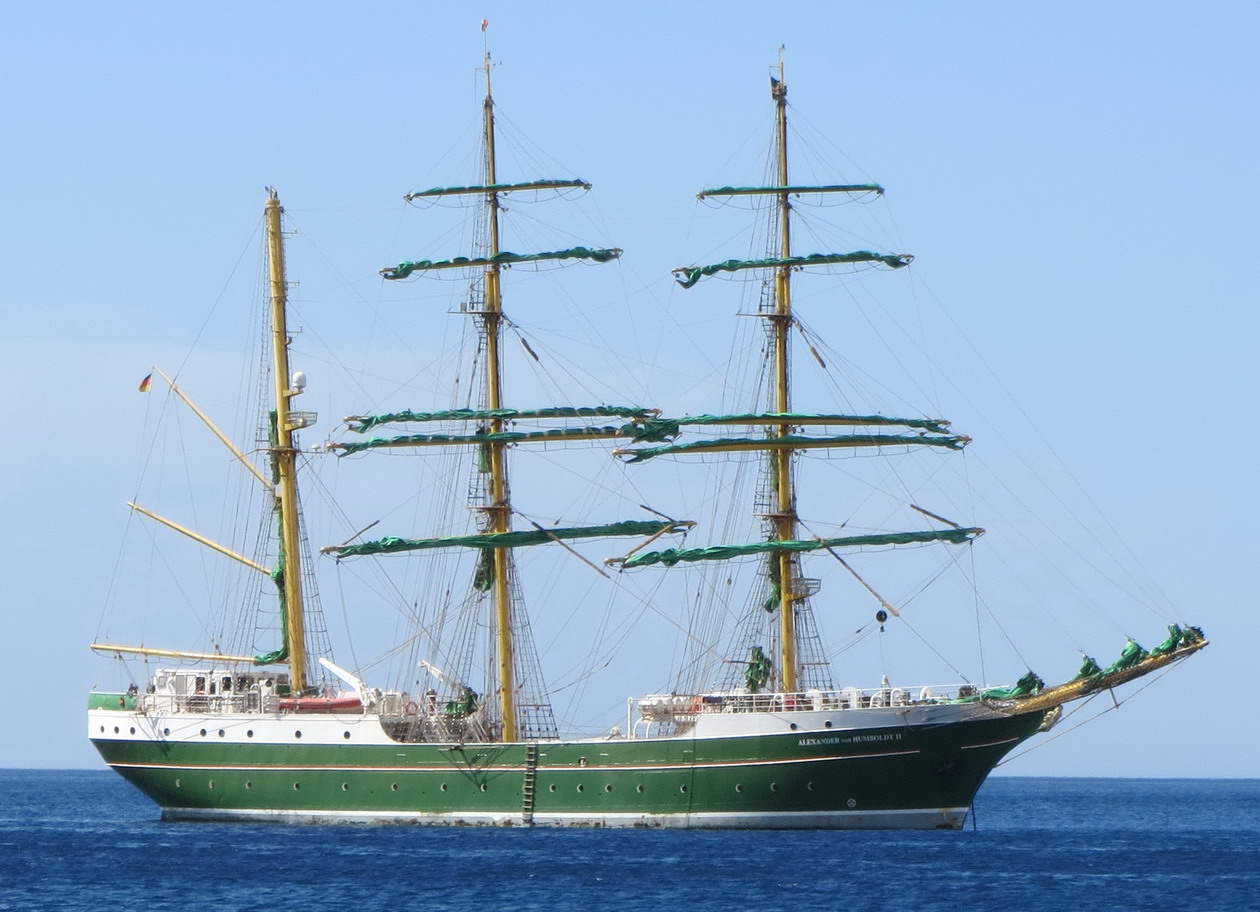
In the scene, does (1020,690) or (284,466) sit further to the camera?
(284,466)

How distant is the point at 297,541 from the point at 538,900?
97.6 ft

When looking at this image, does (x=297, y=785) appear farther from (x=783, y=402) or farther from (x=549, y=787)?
(x=783, y=402)

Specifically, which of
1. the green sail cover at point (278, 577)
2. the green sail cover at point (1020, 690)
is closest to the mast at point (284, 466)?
the green sail cover at point (278, 577)

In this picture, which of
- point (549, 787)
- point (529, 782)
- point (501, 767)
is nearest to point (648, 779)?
point (549, 787)

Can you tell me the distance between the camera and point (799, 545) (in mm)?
72188

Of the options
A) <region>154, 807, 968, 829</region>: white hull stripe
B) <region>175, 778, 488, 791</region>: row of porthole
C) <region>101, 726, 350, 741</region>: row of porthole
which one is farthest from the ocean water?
Result: <region>101, 726, 350, 741</region>: row of porthole

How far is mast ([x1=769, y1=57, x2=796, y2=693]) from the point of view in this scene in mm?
73312

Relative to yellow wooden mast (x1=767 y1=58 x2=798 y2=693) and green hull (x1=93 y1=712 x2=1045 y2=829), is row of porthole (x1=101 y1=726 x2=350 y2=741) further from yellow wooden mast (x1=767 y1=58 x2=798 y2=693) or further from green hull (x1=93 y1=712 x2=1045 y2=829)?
yellow wooden mast (x1=767 y1=58 x2=798 y2=693)

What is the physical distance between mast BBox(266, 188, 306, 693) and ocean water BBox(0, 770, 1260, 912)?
7149 millimetres

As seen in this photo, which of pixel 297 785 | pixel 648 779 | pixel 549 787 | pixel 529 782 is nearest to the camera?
pixel 648 779

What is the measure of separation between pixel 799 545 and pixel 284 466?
20573mm

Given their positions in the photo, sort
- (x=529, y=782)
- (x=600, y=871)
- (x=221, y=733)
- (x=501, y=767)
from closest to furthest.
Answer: (x=600, y=871) < (x=529, y=782) < (x=501, y=767) < (x=221, y=733)

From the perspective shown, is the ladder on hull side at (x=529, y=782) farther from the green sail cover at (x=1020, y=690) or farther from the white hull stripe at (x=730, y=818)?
the green sail cover at (x=1020, y=690)

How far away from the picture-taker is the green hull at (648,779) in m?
67.0
